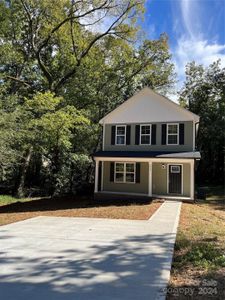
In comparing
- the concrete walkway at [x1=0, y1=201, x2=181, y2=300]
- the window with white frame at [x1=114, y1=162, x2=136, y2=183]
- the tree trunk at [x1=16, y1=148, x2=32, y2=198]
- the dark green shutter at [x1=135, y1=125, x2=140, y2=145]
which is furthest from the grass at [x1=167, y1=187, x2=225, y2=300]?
the tree trunk at [x1=16, y1=148, x2=32, y2=198]

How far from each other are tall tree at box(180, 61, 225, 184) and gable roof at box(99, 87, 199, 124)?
13.4 metres

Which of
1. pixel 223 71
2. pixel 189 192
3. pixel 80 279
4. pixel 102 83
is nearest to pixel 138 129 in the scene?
pixel 189 192

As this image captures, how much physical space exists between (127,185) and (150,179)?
2.23 meters

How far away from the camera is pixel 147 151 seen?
2027 cm

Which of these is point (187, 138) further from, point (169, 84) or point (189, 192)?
point (169, 84)

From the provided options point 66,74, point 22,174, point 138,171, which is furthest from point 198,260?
point 66,74

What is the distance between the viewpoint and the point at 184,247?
735 centimetres

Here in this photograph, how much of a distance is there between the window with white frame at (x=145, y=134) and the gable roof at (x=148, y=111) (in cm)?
40

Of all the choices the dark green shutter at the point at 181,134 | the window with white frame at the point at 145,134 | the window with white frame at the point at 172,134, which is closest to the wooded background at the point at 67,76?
the window with white frame at the point at 145,134

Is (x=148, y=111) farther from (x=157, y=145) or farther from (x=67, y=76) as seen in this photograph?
(x=67, y=76)

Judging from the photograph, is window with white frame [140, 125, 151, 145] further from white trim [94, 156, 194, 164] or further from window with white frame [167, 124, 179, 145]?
white trim [94, 156, 194, 164]

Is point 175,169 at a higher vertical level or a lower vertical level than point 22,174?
higher

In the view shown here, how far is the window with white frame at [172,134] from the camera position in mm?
19859

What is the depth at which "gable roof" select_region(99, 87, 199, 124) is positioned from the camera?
20.1 m
